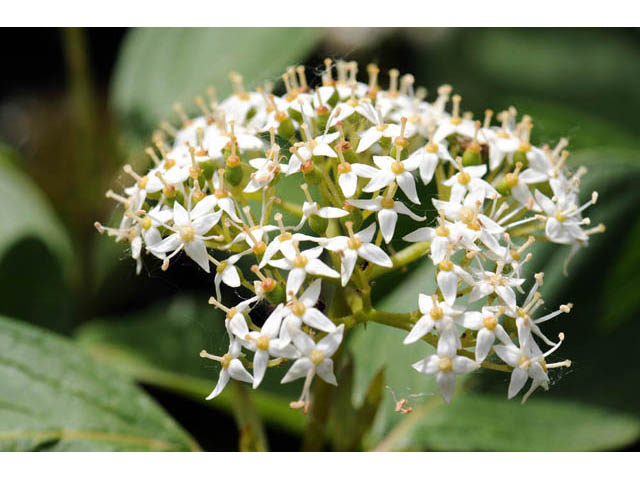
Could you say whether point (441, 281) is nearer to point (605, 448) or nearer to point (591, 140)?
point (605, 448)

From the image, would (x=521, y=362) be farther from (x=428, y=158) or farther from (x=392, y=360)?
(x=392, y=360)

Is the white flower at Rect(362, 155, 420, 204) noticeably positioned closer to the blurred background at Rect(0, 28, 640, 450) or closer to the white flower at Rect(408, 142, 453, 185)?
the white flower at Rect(408, 142, 453, 185)

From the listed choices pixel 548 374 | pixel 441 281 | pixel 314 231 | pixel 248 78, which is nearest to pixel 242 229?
pixel 314 231

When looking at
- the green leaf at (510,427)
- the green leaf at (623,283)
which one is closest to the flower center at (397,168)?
the green leaf at (510,427)

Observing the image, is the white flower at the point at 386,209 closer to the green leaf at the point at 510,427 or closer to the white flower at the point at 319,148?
the white flower at the point at 319,148

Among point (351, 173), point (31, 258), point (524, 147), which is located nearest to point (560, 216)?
point (524, 147)
